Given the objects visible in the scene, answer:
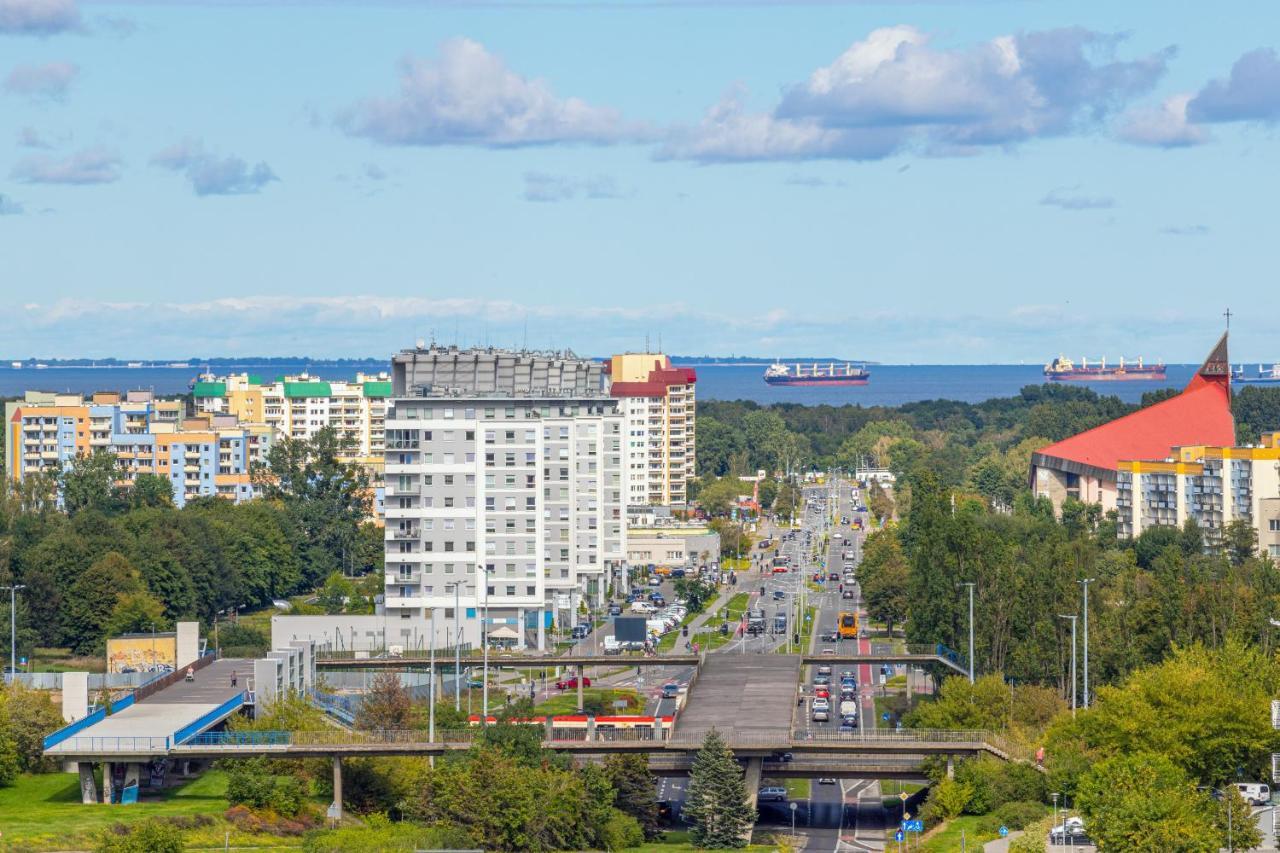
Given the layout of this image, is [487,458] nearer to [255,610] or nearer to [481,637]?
[481,637]

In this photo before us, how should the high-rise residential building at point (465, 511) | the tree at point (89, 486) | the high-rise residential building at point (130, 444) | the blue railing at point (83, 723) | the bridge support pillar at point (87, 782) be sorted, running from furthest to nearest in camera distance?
the high-rise residential building at point (130, 444) < the tree at point (89, 486) < the high-rise residential building at point (465, 511) < the blue railing at point (83, 723) < the bridge support pillar at point (87, 782)

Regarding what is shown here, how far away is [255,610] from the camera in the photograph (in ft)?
420

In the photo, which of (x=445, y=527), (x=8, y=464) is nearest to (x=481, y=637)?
(x=445, y=527)

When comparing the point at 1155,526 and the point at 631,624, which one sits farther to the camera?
the point at 1155,526

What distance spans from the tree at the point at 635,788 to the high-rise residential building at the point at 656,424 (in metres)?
91.0

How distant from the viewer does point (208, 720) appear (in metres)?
72.3

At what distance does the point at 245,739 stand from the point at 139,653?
97.5ft

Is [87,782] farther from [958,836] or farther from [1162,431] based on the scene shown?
[1162,431]

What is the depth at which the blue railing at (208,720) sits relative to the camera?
69812 millimetres

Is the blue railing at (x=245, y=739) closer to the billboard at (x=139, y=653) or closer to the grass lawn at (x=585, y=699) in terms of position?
the grass lawn at (x=585, y=699)

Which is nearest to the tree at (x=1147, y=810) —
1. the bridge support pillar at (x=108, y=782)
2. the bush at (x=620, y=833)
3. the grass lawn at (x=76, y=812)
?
the bush at (x=620, y=833)

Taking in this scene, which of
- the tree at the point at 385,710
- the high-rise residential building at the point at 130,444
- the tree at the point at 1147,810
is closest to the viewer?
the tree at the point at 1147,810

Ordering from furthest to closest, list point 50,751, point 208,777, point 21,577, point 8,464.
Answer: point 8,464, point 21,577, point 208,777, point 50,751

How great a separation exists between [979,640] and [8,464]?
371ft
